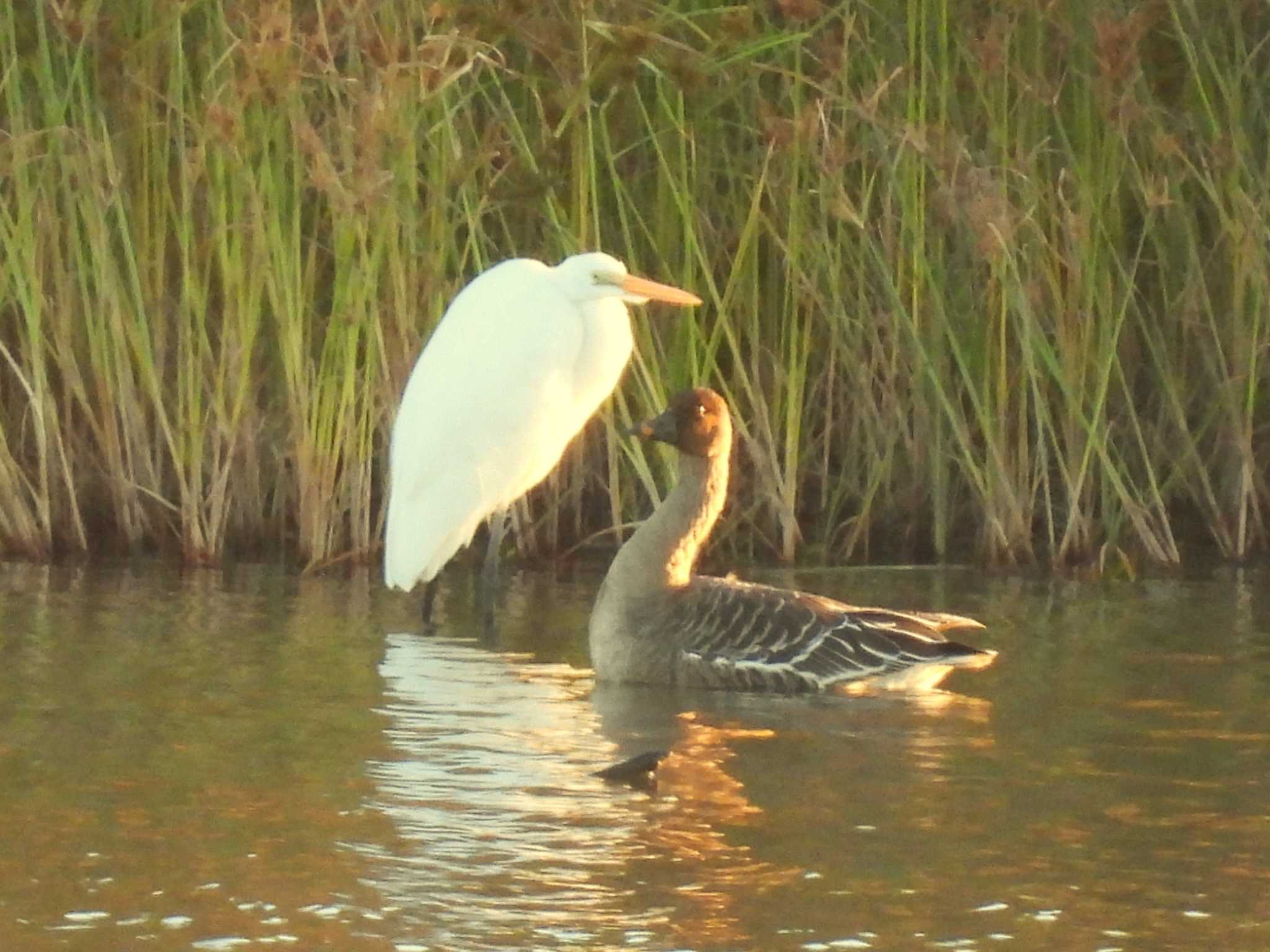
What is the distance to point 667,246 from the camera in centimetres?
967

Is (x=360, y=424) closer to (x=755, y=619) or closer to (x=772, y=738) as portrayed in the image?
(x=755, y=619)

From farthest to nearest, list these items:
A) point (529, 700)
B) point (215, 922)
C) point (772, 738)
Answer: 1. point (529, 700)
2. point (772, 738)
3. point (215, 922)

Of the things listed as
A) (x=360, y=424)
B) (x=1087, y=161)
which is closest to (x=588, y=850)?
(x=360, y=424)

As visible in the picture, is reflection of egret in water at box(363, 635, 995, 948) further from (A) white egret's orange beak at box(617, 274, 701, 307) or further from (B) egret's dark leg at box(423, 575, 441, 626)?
(A) white egret's orange beak at box(617, 274, 701, 307)

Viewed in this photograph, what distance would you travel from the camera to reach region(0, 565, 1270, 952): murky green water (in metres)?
4.64

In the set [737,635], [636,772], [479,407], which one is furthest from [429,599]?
[636,772]

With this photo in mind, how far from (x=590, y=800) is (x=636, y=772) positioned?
21 cm

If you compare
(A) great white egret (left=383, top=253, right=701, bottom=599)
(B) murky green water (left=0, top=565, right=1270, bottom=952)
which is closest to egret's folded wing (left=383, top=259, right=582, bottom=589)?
(A) great white egret (left=383, top=253, right=701, bottom=599)

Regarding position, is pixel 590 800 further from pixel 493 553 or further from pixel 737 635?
pixel 493 553

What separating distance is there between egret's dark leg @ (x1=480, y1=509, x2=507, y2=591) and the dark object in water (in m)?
2.95

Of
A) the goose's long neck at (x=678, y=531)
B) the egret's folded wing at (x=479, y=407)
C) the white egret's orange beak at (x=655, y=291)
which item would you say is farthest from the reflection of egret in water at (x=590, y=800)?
the white egret's orange beak at (x=655, y=291)

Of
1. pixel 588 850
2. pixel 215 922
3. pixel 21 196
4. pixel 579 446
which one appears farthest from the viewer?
pixel 579 446

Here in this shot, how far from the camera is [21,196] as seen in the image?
29.7ft

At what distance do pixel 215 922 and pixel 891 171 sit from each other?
5.24 m
